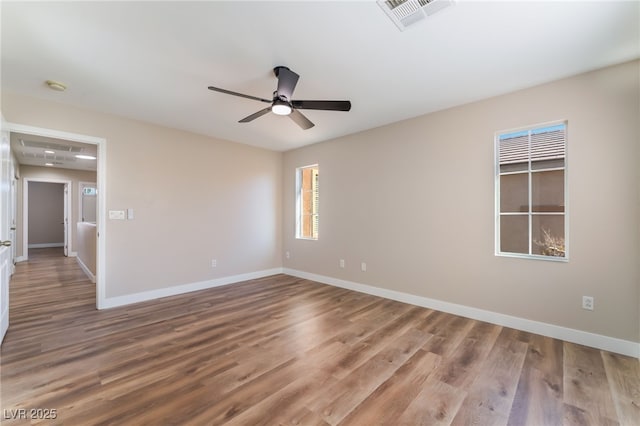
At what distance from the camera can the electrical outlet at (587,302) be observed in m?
2.48

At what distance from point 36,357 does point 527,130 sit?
5.19 meters

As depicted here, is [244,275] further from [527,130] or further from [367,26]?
[527,130]

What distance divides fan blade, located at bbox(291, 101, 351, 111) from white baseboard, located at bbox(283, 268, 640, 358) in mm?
2684

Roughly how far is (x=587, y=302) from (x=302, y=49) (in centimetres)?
346

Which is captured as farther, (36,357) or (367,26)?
(36,357)

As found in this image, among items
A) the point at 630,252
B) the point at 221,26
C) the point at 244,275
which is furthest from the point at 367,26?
the point at 244,275

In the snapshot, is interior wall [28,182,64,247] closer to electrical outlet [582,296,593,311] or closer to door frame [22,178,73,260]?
door frame [22,178,73,260]

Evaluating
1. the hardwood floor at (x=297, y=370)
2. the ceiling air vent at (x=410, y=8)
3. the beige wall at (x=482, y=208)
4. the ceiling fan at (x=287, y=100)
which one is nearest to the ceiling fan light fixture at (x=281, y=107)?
the ceiling fan at (x=287, y=100)

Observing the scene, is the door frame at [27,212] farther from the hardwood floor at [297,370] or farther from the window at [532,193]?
the window at [532,193]

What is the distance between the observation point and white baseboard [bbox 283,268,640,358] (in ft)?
7.72

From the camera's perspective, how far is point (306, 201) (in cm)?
543

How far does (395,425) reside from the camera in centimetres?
154

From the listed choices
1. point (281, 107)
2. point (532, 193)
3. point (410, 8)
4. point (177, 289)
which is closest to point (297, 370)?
point (281, 107)

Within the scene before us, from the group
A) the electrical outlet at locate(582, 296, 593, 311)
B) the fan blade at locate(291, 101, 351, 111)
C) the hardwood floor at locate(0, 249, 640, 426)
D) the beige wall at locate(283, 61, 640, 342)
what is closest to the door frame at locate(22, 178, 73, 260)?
the hardwood floor at locate(0, 249, 640, 426)
